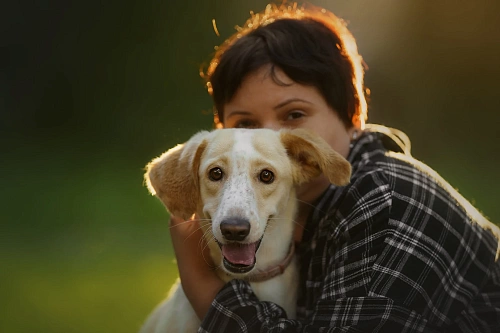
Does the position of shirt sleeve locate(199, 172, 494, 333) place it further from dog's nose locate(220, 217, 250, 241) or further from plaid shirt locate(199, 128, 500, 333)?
dog's nose locate(220, 217, 250, 241)

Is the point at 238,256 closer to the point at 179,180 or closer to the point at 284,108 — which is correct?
the point at 179,180

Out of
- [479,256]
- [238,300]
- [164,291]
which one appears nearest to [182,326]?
[238,300]

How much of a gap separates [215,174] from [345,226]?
1.61ft

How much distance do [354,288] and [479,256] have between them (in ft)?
1.87

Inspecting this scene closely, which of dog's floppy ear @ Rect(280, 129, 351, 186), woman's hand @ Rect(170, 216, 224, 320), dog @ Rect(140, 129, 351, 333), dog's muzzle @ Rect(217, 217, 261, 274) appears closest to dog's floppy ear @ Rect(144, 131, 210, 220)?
dog @ Rect(140, 129, 351, 333)

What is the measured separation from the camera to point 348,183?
7.30 ft

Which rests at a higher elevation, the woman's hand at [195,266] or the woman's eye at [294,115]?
the woman's eye at [294,115]

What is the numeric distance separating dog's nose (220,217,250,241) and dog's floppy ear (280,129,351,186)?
38cm

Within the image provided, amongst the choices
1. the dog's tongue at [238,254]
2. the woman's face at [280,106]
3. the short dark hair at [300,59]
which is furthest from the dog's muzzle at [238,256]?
the short dark hair at [300,59]

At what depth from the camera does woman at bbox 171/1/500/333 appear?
2057mm

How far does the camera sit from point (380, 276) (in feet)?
6.67

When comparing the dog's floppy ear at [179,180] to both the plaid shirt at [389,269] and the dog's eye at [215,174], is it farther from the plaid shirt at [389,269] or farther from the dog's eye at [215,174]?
the plaid shirt at [389,269]

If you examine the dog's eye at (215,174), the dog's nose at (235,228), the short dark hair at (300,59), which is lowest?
the dog's nose at (235,228)

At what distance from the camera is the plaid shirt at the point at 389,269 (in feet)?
6.66
